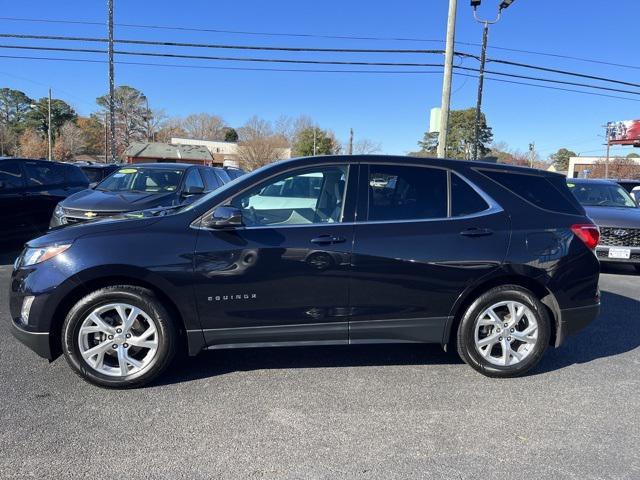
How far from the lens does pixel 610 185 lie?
10.1m

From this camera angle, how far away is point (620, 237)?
26.5 feet

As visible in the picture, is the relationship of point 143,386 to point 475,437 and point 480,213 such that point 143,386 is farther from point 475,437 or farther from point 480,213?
point 480,213

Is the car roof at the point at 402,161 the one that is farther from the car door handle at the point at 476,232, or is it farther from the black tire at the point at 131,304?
the black tire at the point at 131,304

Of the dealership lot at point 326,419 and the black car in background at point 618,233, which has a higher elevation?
the black car in background at point 618,233

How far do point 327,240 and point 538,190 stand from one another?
1.91 m

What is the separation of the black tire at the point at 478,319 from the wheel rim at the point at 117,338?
2403 millimetres

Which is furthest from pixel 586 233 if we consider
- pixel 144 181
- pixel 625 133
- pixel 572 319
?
pixel 625 133

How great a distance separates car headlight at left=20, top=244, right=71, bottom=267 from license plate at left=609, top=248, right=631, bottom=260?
26.6 ft

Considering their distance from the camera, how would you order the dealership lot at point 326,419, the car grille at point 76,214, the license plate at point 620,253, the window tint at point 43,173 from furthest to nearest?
the window tint at point 43,173, the license plate at point 620,253, the car grille at point 76,214, the dealership lot at point 326,419

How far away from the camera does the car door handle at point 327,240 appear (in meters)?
3.57

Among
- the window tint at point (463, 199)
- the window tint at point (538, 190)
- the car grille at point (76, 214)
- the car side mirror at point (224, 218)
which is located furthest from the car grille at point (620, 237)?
the car grille at point (76, 214)

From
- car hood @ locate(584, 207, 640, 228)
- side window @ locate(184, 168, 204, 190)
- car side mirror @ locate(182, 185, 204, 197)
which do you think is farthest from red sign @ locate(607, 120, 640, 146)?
car side mirror @ locate(182, 185, 204, 197)

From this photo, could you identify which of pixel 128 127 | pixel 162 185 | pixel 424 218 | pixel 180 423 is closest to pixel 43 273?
pixel 180 423

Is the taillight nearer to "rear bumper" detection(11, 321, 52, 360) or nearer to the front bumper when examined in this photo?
"rear bumper" detection(11, 321, 52, 360)
